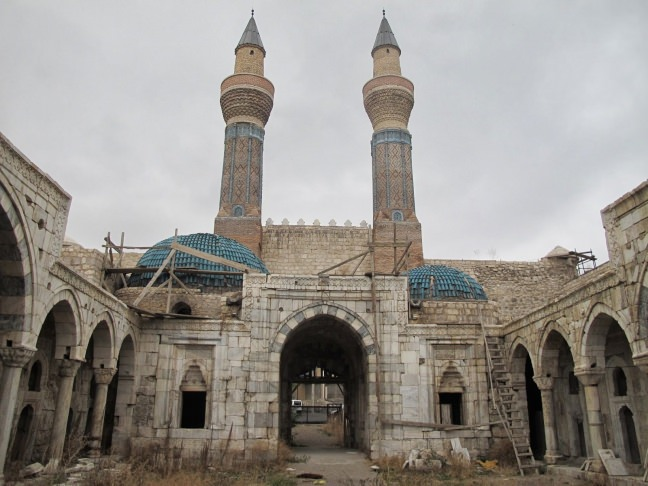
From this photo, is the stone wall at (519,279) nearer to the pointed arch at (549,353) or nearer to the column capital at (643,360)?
the pointed arch at (549,353)

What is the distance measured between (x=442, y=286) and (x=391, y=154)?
343 inches

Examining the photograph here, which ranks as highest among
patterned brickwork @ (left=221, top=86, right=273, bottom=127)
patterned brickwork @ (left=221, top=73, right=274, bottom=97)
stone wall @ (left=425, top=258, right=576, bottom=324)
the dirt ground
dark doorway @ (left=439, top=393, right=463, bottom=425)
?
patterned brickwork @ (left=221, top=73, right=274, bottom=97)

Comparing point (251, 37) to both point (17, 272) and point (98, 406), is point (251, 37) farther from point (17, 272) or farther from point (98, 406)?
point (17, 272)

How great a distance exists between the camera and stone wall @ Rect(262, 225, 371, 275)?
21.5 m

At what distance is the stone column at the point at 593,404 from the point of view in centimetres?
925

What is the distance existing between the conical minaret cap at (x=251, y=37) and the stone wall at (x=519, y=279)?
462 inches

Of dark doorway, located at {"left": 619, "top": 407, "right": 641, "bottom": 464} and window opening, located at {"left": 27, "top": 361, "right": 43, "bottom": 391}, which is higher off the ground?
window opening, located at {"left": 27, "top": 361, "right": 43, "bottom": 391}

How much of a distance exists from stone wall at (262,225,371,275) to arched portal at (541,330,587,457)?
10.5m

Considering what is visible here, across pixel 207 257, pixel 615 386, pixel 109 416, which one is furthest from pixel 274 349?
pixel 615 386

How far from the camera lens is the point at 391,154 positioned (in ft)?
74.7

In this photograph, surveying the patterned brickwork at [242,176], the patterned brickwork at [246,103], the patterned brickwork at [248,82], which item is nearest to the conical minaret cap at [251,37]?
the patterned brickwork at [248,82]

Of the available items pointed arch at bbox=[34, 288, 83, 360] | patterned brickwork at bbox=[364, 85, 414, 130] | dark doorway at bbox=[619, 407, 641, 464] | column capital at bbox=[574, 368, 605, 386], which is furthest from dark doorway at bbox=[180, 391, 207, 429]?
patterned brickwork at bbox=[364, 85, 414, 130]

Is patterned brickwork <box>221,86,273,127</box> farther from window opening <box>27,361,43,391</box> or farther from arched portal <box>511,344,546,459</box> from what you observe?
window opening <box>27,361,43,391</box>

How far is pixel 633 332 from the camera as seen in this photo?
787 cm
